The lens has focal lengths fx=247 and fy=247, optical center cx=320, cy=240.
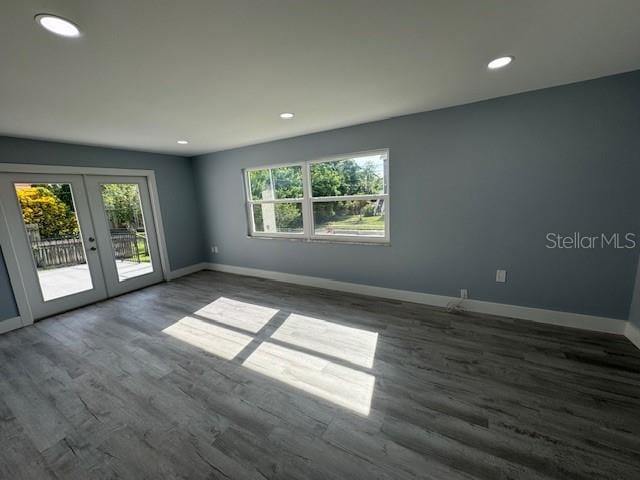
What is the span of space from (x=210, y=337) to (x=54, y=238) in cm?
281

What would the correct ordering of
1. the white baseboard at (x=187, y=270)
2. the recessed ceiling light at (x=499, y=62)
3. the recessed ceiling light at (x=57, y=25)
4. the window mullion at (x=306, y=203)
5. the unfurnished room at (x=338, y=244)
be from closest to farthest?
the recessed ceiling light at (x=57, y=25)
the unfurnished room at (x=338, y=244)
the recessed ceiling light at (x=499, y=62)
the window mullion at (x=306, y=203)
the white baseboard at (x=187, y=270)

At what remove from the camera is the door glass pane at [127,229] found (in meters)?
3.99

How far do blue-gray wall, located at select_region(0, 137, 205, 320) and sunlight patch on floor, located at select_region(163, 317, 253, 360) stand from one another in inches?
85.9

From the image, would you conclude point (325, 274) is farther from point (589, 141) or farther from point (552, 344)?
point (589, 141)

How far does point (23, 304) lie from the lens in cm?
313

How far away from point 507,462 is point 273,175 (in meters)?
4.16

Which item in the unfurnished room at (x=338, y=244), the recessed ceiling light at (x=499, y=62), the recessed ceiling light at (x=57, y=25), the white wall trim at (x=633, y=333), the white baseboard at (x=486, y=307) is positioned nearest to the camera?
the recessed ceiling light at (x=57, y=25)

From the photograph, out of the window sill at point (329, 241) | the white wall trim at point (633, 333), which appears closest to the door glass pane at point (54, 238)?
the window sill at point (329, 241)

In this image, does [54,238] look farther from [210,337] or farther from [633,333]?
[633,333]

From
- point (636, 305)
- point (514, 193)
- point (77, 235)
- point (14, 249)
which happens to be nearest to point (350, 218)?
point (514, 193)

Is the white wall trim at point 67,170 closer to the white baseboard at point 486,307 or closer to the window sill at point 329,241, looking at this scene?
the window sill at point 329,241

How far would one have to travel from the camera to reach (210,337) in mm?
2699

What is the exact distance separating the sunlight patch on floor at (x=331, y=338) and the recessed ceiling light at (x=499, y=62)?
2522 millimetres

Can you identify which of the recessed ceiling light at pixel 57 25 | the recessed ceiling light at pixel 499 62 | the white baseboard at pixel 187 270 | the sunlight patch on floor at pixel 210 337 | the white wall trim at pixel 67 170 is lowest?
the sunlight patch on floor at pixel 210 337
